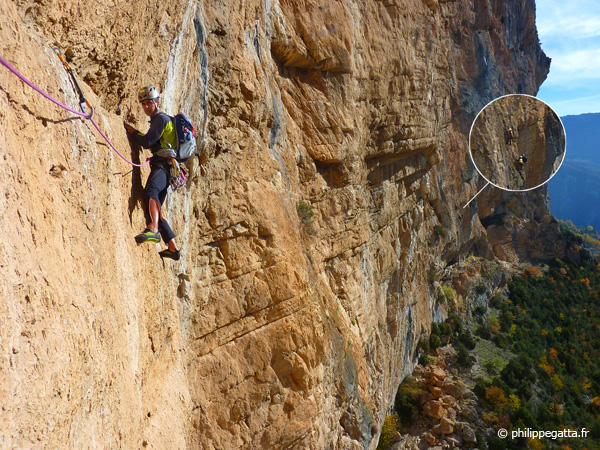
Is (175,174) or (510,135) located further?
(510,135)

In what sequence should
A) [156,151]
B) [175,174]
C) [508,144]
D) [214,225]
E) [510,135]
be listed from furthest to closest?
[508,144] → [510,135] → [214,225] → [175,174] → [156,151]

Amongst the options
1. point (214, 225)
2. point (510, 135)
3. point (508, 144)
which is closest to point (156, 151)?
point (214, 225)

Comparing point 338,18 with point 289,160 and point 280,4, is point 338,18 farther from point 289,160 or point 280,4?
point 289,160

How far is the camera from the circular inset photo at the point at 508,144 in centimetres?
2794

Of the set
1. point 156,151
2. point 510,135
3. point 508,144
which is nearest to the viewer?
point 156,151

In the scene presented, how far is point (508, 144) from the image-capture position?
117 ft

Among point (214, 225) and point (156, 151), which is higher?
point (156, 151)

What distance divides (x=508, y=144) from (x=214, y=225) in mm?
34230

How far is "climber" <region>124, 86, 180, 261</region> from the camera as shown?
5355 mm

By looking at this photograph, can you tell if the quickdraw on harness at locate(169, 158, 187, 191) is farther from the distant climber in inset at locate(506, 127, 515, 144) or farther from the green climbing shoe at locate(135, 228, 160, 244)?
the distant climber in inset at locate(506, 127, 515, 144)

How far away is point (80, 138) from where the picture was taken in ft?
14.2

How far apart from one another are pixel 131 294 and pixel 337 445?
360 inches

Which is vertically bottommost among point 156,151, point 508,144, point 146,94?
point 156,151

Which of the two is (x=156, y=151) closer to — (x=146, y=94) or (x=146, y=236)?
(x=146, y=94)
